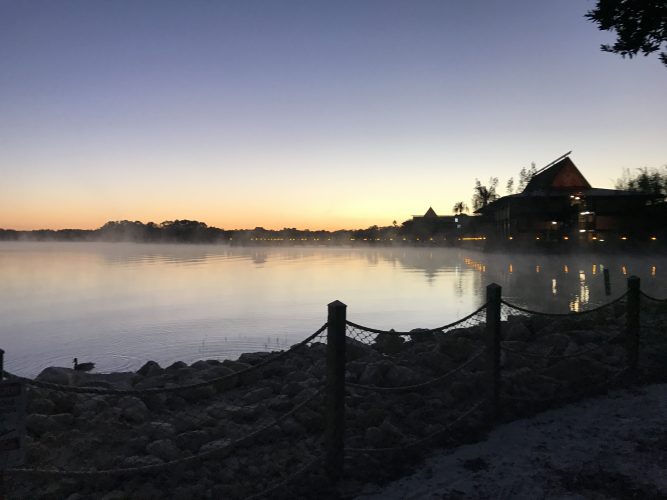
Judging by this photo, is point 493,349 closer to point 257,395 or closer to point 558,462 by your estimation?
point 558,462

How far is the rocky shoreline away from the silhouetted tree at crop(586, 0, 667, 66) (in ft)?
20.5

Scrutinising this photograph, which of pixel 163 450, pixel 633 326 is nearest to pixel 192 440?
pixel 163 450

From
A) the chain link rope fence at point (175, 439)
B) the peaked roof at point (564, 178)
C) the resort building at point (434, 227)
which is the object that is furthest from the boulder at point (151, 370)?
the resort building at point (434, 227)

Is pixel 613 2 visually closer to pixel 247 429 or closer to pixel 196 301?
pixel 247 429

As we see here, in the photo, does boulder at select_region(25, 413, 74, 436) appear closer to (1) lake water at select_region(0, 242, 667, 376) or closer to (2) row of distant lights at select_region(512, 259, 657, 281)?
(1) lake water at select_region(0, 242, 667, 376)

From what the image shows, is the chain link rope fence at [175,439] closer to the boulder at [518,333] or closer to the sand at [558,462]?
the sand at [558,462]

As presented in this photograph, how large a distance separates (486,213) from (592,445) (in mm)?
68495

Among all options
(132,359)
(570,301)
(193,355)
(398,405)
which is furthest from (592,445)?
(570,301)

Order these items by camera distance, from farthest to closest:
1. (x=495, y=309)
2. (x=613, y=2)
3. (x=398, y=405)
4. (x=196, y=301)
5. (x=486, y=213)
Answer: (x=486, y=213), (x=196, y=301), (x=613, y=2), (x=398, y=405), (x=495, y=309)

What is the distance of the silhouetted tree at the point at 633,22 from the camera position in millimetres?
9688

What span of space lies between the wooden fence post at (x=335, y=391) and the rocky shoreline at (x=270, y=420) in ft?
0.57

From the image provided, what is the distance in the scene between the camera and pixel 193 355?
1644 centimetres

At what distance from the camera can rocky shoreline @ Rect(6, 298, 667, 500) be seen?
15.0 ft

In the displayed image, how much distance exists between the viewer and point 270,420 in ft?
21.5
